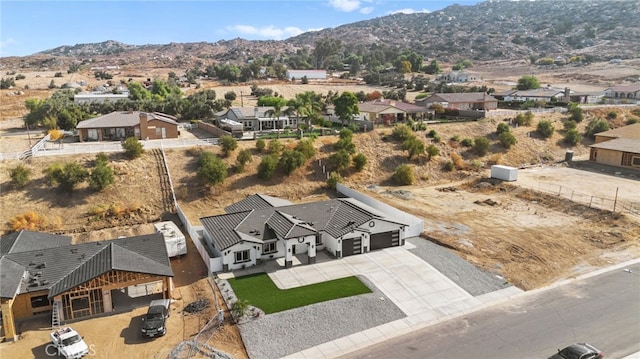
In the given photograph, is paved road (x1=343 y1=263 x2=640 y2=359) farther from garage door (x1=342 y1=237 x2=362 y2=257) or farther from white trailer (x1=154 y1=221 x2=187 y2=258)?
white trailer (x1=154 y1=221 x2=187 y2=258)

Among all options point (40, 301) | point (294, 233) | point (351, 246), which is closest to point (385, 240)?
point (351, 246)

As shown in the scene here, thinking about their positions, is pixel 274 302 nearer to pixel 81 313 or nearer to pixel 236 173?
pixel 81 313

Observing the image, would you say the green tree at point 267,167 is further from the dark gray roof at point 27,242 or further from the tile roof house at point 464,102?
Result: the tile roof house at point 464,102

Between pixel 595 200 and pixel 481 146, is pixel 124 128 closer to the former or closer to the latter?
pixel 481 146

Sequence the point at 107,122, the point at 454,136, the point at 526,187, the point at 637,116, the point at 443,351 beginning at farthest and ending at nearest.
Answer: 1. the point at 637,116
2. the point at 454,136
3. the point at 107,122
4. the point at 526,187
5. the point at 443,351

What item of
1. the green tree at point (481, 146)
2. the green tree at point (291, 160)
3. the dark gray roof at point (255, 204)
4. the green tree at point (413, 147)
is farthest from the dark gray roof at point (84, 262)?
the green tree at point (481, 146)

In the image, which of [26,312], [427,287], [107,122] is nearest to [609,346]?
[427,287]

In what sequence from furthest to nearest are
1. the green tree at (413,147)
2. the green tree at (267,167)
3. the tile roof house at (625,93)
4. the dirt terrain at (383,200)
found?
the tile roof house at (625,93) → the green tree at (413,147) → the green tree at (267,167) → the dirt terrain at (383,200)
